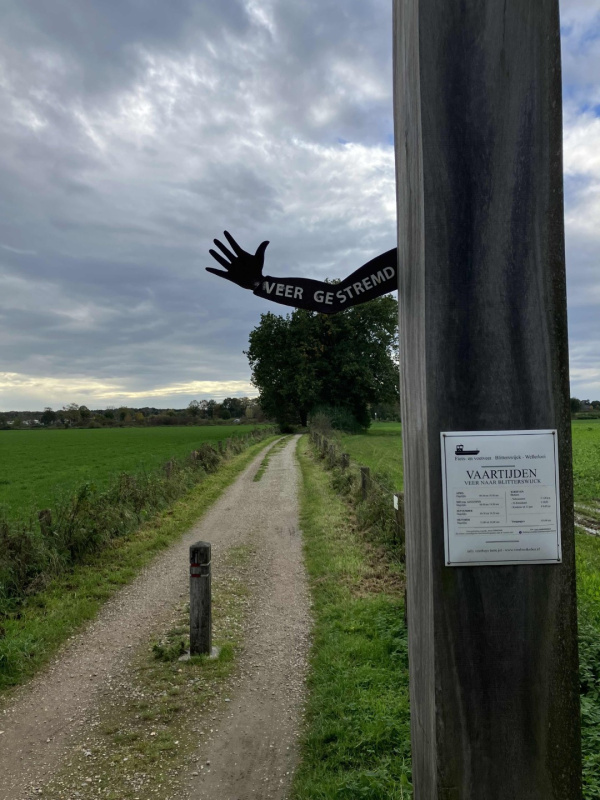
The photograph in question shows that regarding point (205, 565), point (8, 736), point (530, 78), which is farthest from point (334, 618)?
point (530, 78)

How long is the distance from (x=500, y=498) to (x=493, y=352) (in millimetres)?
394

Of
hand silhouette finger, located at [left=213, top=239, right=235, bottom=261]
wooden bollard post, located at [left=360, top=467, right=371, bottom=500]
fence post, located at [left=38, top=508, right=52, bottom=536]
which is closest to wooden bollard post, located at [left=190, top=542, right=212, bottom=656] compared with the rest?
fence post, located at [left=38, top=508, right=52, bottom=536]

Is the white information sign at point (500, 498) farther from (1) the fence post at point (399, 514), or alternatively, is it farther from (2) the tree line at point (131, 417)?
(2) the tree line at point (131, 417)

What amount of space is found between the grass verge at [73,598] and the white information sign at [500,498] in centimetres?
512

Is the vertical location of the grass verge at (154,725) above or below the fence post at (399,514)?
below

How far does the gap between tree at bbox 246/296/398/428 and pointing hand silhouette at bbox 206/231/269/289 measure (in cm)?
4286

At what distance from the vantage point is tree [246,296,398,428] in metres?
45.9

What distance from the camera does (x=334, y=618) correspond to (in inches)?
246

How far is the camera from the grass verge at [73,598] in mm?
5434

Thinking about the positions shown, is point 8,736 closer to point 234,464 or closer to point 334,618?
point 334,618

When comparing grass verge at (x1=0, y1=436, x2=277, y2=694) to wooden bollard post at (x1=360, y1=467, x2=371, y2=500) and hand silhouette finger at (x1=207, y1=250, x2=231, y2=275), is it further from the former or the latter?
hand silhouette finger at (x1=207, y1=250, x2=231, y2=275)

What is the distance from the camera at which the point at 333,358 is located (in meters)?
47.0

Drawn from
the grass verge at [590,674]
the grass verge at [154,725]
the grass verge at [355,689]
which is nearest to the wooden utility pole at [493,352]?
the grass verge at [590,674]

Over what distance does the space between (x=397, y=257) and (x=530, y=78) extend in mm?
595
